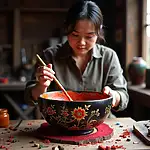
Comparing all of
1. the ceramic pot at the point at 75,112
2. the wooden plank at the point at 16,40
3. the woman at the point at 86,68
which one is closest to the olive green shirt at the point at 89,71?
the woman at the point at 86,68

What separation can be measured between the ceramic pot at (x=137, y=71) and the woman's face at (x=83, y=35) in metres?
1.42

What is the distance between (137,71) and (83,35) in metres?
1.50

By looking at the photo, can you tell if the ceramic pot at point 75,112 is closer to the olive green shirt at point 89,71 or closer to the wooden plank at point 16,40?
the olive green shirt at point 89,71

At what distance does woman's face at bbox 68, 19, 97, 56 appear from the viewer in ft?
4.93

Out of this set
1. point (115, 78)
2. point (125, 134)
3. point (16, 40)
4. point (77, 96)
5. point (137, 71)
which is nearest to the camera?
point (125, 134)

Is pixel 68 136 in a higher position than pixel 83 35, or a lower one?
lower

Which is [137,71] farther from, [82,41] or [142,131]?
[142,131]

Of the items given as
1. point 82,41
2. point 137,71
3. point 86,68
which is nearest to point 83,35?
point 82,41

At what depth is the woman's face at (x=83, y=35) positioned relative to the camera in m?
1.50

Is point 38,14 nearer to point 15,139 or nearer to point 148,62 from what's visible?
point 148,62

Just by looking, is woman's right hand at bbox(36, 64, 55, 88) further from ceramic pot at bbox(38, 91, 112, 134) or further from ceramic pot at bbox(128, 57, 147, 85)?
ceramic pot at bbox(128, 57, 147, 85)

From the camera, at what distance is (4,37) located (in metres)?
3.88

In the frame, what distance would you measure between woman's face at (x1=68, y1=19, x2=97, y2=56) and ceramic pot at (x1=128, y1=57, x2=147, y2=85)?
1.42 meters

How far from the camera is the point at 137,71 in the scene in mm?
2916
